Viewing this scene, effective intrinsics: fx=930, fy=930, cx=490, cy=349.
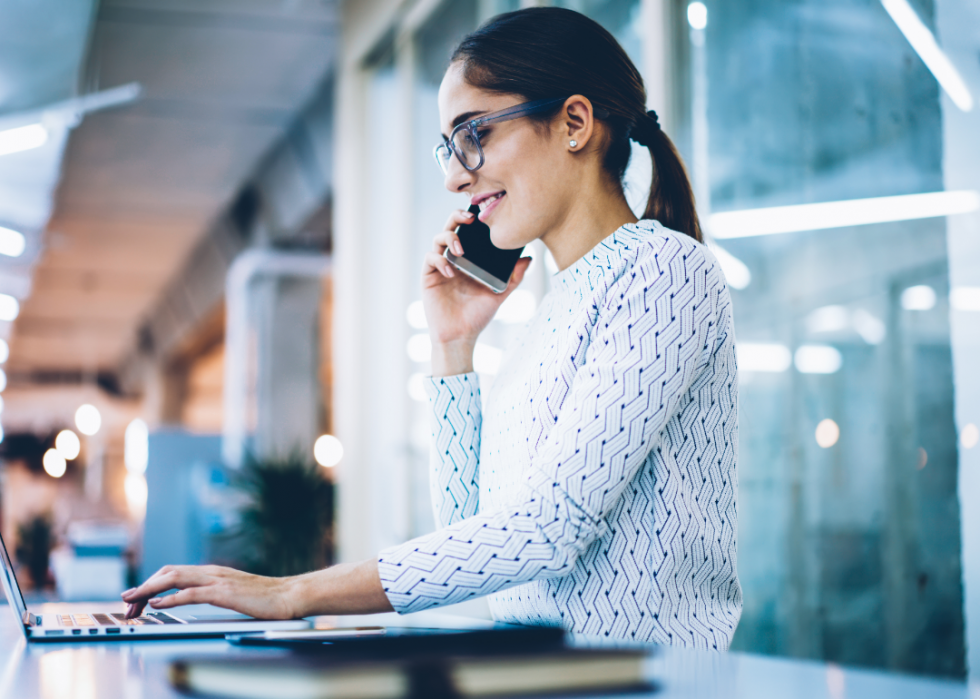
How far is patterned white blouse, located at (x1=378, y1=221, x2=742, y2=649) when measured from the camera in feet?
3.04

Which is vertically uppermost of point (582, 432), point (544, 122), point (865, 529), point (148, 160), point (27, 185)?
point (148, 160)

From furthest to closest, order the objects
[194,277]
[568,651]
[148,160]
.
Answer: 1. [194,277]
2. [148,160]
3. [568,651]

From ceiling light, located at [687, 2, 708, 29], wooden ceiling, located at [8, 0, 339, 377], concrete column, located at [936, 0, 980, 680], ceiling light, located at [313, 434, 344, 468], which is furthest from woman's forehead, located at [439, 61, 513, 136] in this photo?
ceiling light, located at [313, 434, 344, 468]

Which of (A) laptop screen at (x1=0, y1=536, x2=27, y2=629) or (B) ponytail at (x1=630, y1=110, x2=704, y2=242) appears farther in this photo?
(B) ponytail at (x1=630, y1=110, x2=704, y2=242)

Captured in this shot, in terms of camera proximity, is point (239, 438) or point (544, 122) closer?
point (544, 122)

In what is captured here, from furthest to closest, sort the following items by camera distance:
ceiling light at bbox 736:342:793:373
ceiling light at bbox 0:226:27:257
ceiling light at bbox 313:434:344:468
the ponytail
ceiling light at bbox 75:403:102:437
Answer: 1. ceiling light at bbox 75:403:102:437
2. ceiling light at bbox 313:434:344:468
3. ceiling light at bbox 0:226:27:257
4. ceiling light at bbox 736:342:793:373
5. the ponytail

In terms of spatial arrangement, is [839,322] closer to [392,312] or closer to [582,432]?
[582,432]

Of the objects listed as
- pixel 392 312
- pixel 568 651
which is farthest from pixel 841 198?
pixel 392 312

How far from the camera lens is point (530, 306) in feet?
11.6

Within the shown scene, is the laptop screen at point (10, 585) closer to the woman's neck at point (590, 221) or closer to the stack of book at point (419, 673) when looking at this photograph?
the stack of book at point (419, 673)

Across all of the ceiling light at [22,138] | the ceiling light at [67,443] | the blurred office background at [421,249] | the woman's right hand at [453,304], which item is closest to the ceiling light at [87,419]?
the ceiling light at [67,443]

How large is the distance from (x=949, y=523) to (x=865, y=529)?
0.89ft

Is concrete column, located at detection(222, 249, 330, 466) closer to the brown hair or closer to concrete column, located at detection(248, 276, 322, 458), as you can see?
concrete column, located at detection(248, 276, 322, 458)

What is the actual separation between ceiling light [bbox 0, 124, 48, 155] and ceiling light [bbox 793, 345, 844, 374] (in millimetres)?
4640
